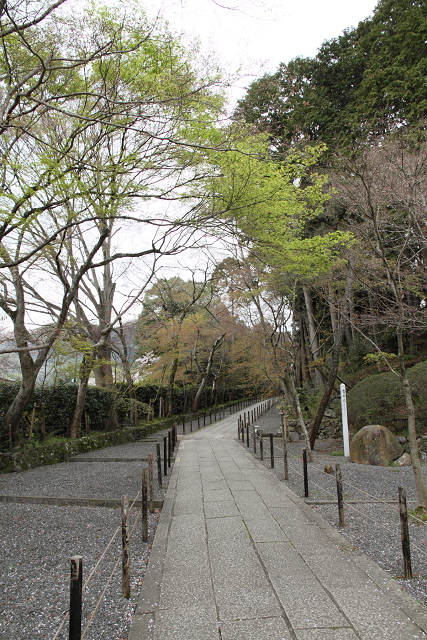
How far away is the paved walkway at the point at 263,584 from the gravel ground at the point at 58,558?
21cm

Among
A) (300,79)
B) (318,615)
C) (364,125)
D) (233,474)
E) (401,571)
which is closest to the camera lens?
(318,615)

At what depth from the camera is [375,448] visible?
9.78 metres

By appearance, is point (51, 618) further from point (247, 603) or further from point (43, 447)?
point (43, 447)

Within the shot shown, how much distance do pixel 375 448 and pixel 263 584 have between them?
7590 millimetres

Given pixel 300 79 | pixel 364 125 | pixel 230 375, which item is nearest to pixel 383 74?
pixel 364 125

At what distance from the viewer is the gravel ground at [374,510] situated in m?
3.61

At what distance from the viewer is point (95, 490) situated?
7223 millimetres

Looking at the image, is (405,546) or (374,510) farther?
(374,510)

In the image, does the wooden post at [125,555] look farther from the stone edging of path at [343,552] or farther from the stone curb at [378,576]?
the stone curb at [378,576]

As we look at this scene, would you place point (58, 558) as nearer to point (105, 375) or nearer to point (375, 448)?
point (375, 448)

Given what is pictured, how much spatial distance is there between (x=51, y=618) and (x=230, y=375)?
1269 inches

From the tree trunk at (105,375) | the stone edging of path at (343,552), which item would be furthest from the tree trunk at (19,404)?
the tree trunk at (105,375)

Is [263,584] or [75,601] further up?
[75,601]

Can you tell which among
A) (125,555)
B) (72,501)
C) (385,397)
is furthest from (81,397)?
(125,555)
